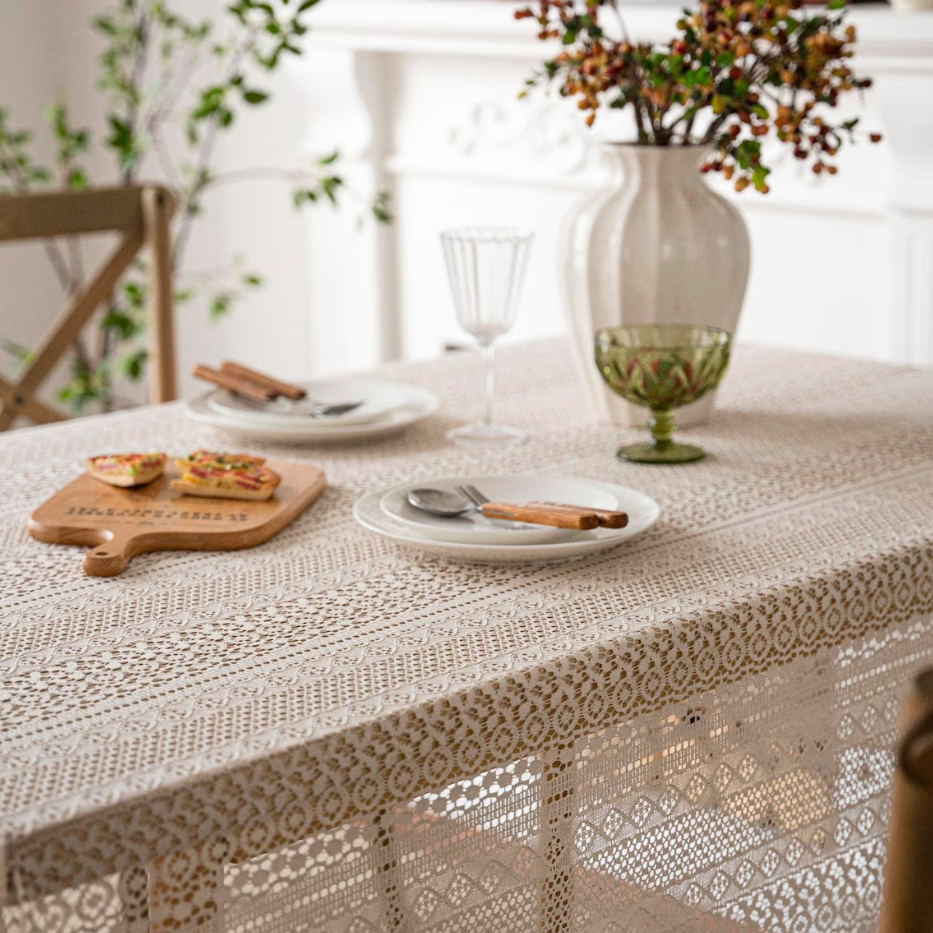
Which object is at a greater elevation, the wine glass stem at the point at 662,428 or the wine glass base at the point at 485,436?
the wine glass stem at the point at 662,428

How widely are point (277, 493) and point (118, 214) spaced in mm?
1042

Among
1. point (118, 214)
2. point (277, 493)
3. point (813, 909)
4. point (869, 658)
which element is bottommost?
point (813, 909)

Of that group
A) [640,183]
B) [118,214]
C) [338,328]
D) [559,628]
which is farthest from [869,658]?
[338,328]

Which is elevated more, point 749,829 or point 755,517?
point 755,517

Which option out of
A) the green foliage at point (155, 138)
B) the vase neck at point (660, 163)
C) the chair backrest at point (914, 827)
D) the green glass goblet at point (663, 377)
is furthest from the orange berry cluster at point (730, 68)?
the green foliage at point (155, 138)

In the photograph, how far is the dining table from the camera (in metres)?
0.71

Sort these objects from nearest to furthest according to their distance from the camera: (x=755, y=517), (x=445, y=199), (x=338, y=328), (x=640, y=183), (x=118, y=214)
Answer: (x=755, y=517)
(x=640, y=183)
(x=118, y=214)
(x=445, y=199)
(x=338, y=328)

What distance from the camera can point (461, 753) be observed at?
31.0 inches

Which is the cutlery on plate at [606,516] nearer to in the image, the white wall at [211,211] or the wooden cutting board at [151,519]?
the wooden cutting board at [151,519]

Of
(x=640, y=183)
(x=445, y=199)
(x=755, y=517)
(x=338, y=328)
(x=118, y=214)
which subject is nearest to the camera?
(x=755, y=517)

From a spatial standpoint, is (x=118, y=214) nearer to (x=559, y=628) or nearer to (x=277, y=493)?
(x=277, y=493)

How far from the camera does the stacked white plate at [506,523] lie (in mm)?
972

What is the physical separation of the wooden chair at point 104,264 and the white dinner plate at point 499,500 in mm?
913

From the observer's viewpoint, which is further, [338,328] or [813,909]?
[338,328]
